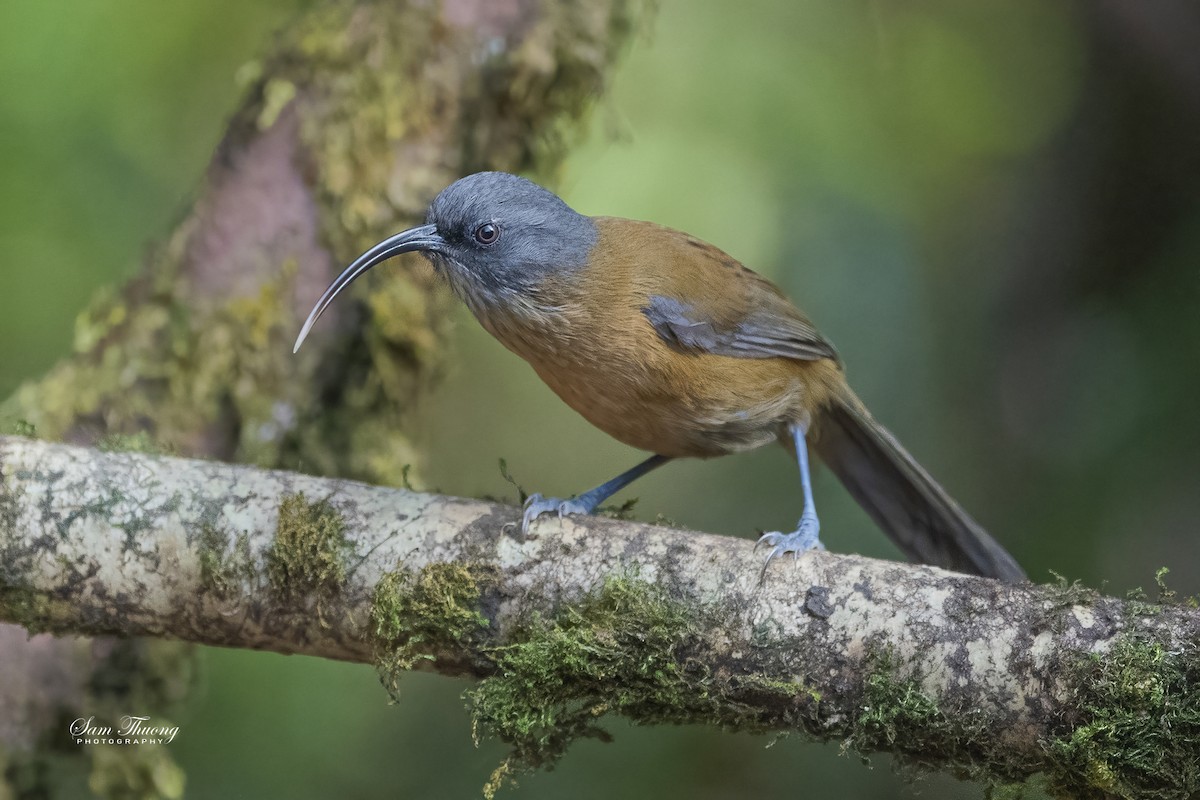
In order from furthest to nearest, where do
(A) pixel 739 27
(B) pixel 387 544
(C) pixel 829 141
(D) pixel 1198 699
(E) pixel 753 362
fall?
(A) pixel 739 27 → (C) pixel 829 141 → (E) pixel 753 362 → (B) pixel 387 544 → (D) pixel 1198 699

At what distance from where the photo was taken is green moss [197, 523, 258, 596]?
9.26 ft

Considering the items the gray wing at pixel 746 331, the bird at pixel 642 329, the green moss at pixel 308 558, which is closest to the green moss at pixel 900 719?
the bird at pixel 642 329

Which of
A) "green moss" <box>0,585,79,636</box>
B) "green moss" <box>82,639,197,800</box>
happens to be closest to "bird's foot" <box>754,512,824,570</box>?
"green moss" <box>0,585,79,636</box>

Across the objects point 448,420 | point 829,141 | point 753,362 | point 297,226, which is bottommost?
point 448,420

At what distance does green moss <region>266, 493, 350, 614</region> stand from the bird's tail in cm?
188

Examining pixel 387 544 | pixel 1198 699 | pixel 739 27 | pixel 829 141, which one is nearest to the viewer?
pixel 1198 699

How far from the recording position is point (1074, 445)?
4602 mm

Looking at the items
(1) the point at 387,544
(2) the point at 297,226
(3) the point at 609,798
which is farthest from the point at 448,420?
(1) the point at 387,544

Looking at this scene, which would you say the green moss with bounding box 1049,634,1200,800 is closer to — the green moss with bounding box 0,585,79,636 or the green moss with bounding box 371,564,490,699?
the green moss with bounding box 371,564,490,699

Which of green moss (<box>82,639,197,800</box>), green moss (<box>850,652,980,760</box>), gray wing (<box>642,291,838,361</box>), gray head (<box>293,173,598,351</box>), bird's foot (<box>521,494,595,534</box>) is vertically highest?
gray head (<box>293,173,598,351</box>)

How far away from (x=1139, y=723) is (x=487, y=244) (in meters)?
2.20

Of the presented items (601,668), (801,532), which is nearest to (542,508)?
(601,668)

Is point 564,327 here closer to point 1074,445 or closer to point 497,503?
point 497,503

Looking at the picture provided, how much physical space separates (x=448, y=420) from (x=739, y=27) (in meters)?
2.70
